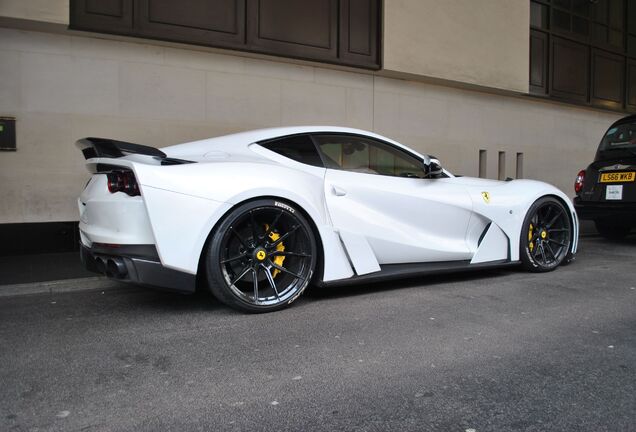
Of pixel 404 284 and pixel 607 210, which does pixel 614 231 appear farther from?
pixel 404 284

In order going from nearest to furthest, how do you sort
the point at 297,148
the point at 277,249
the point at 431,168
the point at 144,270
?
1. the point at 144,270
2. the point at 277,249
3. the point at 297,148
4. the point at 431,168

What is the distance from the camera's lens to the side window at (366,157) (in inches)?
170

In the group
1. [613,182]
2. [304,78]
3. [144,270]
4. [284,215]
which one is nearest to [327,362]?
[284,215]

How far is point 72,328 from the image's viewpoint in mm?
3461

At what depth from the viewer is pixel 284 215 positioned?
12.5 ft

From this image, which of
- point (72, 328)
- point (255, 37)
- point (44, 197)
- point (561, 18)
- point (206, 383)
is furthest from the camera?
point (561, 18)

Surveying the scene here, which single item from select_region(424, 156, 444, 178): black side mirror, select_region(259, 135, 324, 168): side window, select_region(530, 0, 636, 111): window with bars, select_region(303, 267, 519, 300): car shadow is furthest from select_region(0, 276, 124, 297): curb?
select_region(530, 0, 636, 111): window with bars

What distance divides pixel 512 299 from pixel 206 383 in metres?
2.79

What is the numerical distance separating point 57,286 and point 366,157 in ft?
10.4

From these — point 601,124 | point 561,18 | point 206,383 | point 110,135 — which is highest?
point 561,18

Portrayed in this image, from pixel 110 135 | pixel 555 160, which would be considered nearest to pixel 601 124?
pixel 555 160

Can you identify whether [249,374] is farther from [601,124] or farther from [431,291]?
[601,124]

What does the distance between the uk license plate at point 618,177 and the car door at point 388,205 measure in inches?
136

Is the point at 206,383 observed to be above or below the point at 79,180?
below
